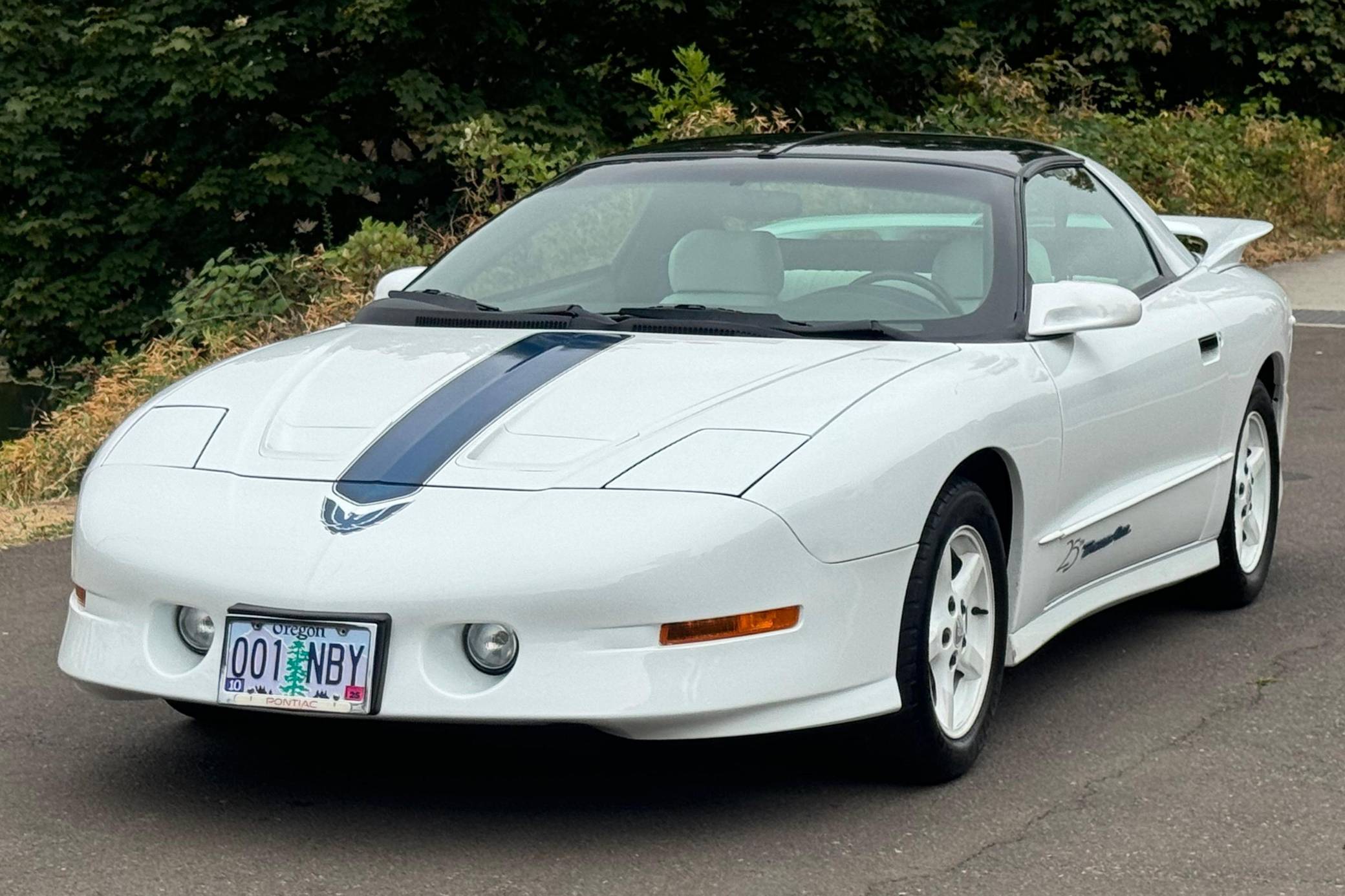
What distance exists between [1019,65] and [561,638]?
21.4 meters

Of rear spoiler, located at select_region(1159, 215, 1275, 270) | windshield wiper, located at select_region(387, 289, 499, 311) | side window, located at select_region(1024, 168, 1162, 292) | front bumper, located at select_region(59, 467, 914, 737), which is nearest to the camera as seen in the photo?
front bumper, located at select_region(59, 467, 914, 737)

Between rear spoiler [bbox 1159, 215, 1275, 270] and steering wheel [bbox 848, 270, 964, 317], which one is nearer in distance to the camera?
steering wheel [bbox 848, 270, 964, 317]

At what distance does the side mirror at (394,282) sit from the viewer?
223 inches

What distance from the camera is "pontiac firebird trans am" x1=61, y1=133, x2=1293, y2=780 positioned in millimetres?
3838

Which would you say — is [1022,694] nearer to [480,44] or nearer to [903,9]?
[480,44]

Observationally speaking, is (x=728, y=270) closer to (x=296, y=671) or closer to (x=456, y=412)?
(x=456, y=412)

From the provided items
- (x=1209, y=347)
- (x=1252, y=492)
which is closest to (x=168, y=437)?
(x=1209, y=347)

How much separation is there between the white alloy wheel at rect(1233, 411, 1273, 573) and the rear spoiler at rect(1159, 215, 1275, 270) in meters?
0.52

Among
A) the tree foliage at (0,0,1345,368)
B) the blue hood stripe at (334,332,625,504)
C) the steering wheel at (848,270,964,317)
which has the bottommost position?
the tree foliage at (0,0,1345,368)

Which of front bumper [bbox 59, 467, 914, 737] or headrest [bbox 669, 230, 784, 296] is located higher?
headrest [bbox 669, 230, 784, 296]

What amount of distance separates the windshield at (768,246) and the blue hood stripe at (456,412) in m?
0.43

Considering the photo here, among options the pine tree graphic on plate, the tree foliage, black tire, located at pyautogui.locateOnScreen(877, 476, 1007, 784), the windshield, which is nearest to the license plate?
the pine tree graphic on plate

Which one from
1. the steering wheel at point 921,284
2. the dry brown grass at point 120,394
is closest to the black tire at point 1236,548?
the steering wheel at point 921,284

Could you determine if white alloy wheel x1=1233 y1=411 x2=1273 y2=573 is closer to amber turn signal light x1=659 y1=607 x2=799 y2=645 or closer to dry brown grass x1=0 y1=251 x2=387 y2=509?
amber turn signal light x1=659 y1=607 x2=799 y2=645
